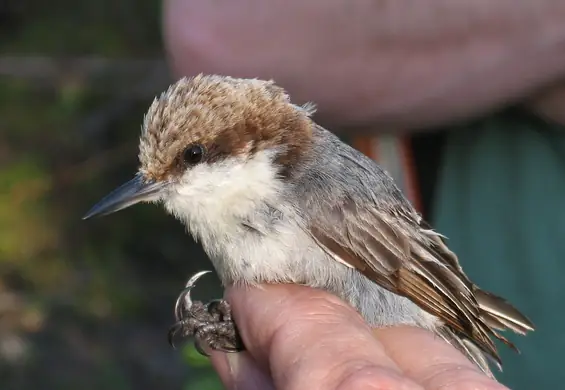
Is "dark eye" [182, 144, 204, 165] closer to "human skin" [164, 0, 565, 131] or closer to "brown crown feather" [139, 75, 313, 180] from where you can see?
"brown crown feather" [139, 75, 313, 180]

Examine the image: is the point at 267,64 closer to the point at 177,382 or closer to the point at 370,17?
the point at 370,17

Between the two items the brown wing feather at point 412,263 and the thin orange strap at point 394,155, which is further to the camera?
the thin orange strap at point 394,155

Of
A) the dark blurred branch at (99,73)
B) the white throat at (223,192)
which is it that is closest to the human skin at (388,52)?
the white throat at (223,192)

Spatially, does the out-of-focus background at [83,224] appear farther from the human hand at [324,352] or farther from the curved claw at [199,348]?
the human hand at [324,352]

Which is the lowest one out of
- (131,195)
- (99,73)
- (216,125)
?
(131,195)

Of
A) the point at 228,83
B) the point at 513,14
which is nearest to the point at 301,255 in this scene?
the point at 228,83

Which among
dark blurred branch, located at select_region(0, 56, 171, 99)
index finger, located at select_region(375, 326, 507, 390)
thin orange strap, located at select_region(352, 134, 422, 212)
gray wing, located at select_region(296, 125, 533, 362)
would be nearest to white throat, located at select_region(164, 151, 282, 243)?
gray wing, located at select_region(296, 125, 533, 362)

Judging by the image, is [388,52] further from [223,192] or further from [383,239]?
[223,192]

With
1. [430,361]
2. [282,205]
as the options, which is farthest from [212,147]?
[430,361]
